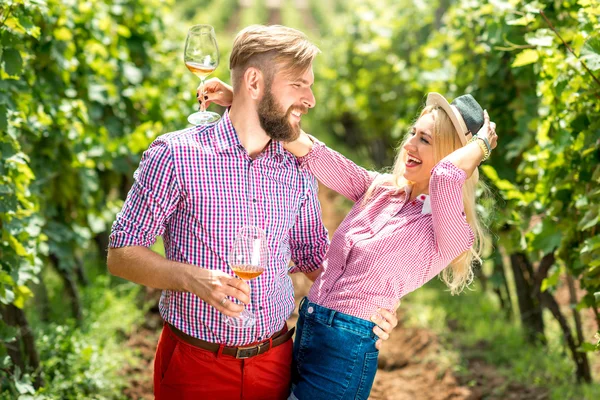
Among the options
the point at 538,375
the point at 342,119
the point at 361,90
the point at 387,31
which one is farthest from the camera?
the point at 342,119

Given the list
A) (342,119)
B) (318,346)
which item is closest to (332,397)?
(318,346)

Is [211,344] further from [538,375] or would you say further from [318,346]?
[538,375]

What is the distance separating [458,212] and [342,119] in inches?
488

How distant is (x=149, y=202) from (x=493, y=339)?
152 inches

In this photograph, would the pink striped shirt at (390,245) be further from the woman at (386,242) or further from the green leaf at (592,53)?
the green leaf at (592,53)

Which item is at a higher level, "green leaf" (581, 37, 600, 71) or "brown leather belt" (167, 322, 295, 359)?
"green leaf" (581, 37, 600, 71)

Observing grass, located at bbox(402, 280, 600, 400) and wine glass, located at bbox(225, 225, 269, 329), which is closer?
wine glass, located at bbox(225, 225, 269, 329)

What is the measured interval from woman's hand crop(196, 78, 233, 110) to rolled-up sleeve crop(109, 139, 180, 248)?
0.36 meters

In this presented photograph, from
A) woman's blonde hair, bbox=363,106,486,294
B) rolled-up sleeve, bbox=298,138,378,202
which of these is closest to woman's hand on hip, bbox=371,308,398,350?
woman's blonde hair, bbox=363,106,486,294

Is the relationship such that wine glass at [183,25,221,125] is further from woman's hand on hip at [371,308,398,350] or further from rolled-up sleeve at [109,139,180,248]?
woman's hand on hip at [371,308,398,350]

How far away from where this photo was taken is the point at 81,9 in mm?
5168

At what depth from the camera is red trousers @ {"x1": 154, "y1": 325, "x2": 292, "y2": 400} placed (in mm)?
2594

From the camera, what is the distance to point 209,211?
2531mm

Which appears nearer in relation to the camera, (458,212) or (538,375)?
(458,212)
